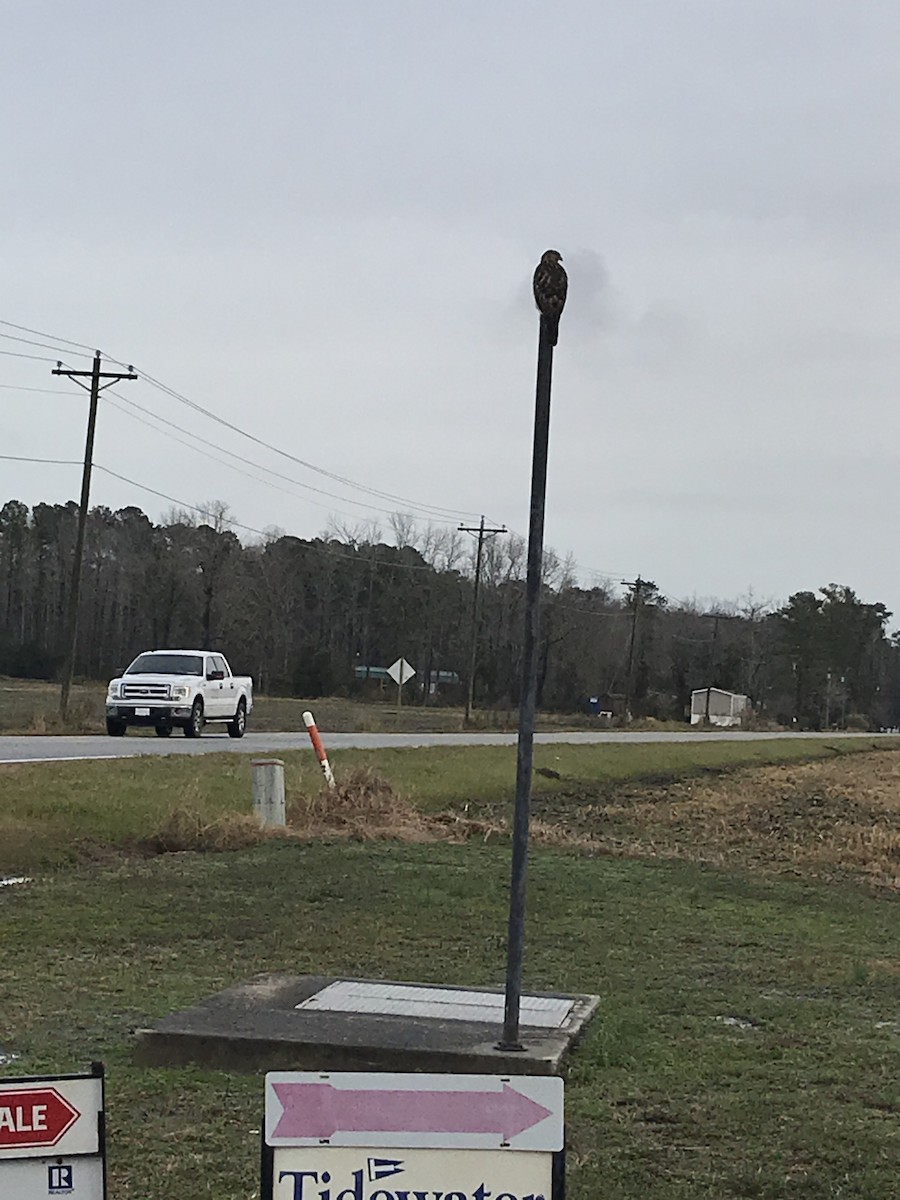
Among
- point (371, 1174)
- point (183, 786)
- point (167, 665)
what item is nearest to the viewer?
point (371, 1174)

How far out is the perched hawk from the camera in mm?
6102

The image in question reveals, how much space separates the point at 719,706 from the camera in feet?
353

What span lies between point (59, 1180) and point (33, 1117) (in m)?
0.14

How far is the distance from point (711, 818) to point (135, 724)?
15.2 metres

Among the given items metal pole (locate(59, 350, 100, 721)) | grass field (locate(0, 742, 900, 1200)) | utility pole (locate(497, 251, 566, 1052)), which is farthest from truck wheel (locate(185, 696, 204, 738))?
utility pole (locate(497, 251, 566, 1052))

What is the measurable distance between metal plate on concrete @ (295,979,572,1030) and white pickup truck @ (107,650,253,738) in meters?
26.1

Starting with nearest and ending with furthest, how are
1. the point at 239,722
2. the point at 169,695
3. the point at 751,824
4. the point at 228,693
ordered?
the point at 751,824 → the point at 169,695 → the point at 228,693 → the point at 239,722

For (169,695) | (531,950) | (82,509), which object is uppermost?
(82,509)

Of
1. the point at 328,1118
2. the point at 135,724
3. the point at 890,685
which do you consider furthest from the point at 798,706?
the point at 328,1118

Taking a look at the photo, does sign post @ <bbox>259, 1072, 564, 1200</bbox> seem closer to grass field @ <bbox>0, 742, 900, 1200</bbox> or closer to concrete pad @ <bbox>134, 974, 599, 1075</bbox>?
grass field @ <bbox>0, 742, 900, 1200</bbox>

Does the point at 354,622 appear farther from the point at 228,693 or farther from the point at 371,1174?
the point at 371,1174

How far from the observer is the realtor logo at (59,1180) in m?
3.16

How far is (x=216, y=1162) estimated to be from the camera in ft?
17.0

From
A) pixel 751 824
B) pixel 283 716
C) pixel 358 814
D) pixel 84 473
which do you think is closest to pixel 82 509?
pixel 84 473
